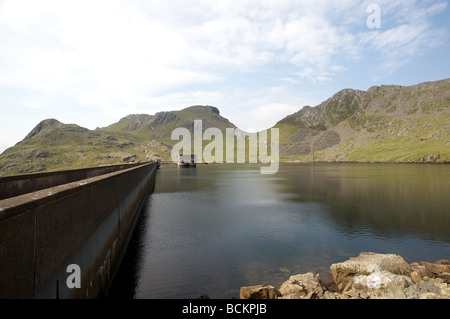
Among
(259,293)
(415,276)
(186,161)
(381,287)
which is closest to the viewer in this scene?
(259,293)

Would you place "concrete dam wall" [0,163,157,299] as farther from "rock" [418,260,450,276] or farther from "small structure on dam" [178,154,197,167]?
"small structure on dam" [178,154,197,167]

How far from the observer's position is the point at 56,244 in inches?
286

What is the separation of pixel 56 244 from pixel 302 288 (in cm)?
1024

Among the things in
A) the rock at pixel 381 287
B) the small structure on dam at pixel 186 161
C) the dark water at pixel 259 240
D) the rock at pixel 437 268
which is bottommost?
the dark water at pixel 259 240

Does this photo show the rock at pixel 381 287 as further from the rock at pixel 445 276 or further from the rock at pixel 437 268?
the rock at pixel 437 268

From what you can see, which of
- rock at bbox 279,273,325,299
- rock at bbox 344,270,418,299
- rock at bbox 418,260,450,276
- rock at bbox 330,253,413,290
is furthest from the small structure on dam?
rock at bbox 344,270,418,299

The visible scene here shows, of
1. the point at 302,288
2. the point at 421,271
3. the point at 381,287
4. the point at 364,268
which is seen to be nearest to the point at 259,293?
the point at 302,288

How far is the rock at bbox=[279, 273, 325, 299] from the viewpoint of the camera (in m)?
12.0

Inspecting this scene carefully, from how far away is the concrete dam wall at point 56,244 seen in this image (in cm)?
526

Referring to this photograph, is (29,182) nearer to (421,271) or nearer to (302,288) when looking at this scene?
(302,288)

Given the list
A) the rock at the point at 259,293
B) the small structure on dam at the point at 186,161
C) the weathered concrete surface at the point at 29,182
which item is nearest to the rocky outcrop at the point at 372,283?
the rock at the point at 259,293

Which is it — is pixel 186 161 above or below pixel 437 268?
above

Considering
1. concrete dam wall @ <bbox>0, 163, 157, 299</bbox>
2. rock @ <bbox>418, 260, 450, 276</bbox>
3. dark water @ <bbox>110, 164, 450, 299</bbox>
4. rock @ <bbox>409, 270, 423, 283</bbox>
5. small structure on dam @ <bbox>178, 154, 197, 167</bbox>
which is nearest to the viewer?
concrete dam wall @ <bbox>0, 163, 157, 299</bbox>
